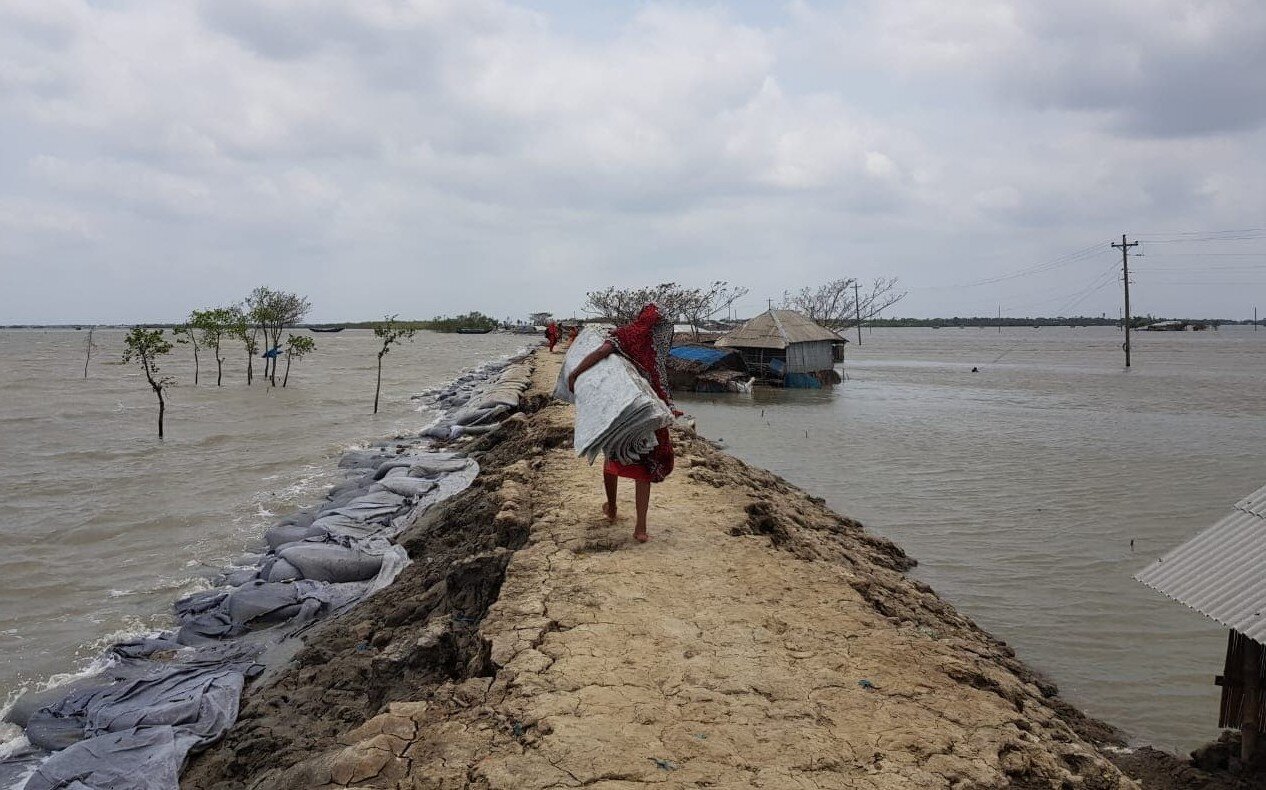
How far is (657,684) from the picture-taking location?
293 centimetres

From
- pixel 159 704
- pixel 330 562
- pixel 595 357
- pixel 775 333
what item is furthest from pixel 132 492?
pixel 775 333

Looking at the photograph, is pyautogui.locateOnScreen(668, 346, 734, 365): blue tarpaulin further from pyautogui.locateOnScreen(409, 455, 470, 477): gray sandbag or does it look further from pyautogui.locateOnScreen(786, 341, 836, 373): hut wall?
pyautogui.locateOnScreen(409, 455, 470, 477): gray sandbag

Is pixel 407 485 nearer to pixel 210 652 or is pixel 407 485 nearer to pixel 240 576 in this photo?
pixel 240 576

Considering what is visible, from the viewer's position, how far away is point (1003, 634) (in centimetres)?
569

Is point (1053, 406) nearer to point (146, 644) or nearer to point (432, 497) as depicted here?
point (432, 497)

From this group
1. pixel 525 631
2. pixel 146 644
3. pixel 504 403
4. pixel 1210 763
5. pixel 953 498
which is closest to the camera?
pixel 525 631

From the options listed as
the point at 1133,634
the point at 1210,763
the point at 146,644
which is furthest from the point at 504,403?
the point at 1210,763

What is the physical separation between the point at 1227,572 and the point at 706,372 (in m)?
20.8

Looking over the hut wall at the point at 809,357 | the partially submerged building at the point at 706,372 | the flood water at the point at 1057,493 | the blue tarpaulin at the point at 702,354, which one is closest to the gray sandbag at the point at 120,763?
the flood water at the point at 1057,493

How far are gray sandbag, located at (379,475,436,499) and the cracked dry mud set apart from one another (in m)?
2.94

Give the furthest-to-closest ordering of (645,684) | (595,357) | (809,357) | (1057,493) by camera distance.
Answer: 1. (809,357)
2. (1057,493)
3. (595,357)
4. (645,684)

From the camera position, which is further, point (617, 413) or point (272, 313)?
point (272, 313)

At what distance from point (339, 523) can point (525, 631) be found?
14.3 ft

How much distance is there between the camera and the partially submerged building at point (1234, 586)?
321 centimetres
